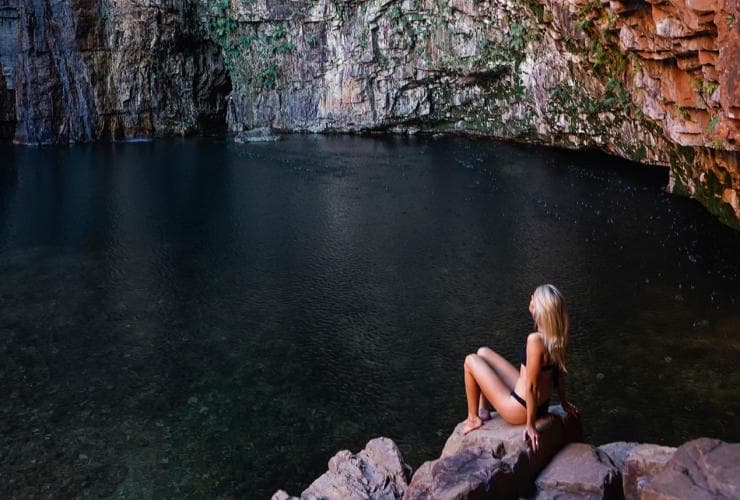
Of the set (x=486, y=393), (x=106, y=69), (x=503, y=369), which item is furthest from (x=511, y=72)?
(x=486, y=393)

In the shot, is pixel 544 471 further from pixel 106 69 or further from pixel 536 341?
pixel 106 69

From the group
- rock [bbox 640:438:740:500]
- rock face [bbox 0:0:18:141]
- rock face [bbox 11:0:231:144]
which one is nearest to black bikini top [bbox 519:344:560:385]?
rock [bbox 640:438:740:500]

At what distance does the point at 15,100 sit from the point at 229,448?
39.5 meters

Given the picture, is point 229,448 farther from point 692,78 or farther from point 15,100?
point 15,100

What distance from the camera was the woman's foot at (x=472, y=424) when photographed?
613 centimetres

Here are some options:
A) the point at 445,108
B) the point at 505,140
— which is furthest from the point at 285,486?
the point at 445,108

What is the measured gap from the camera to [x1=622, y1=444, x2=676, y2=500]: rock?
5316 mm

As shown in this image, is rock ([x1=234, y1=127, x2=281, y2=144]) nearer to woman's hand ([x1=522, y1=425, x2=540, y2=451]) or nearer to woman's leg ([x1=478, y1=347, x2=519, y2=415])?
woman's leg ([x1=478, y1=347, x2=519, y2=415])

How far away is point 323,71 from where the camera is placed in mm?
39812

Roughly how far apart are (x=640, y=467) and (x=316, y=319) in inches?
303

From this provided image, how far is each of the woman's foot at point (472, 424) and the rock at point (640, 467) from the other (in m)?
1.30

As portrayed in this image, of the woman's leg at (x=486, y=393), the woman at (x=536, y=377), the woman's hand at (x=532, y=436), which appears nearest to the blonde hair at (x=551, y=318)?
the woman at (x=536, y=377)

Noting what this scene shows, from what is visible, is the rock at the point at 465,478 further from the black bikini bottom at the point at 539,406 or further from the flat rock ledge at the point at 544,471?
the black bikini bottom at the point at 539,406

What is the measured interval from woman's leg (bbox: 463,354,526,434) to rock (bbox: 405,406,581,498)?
107mm
